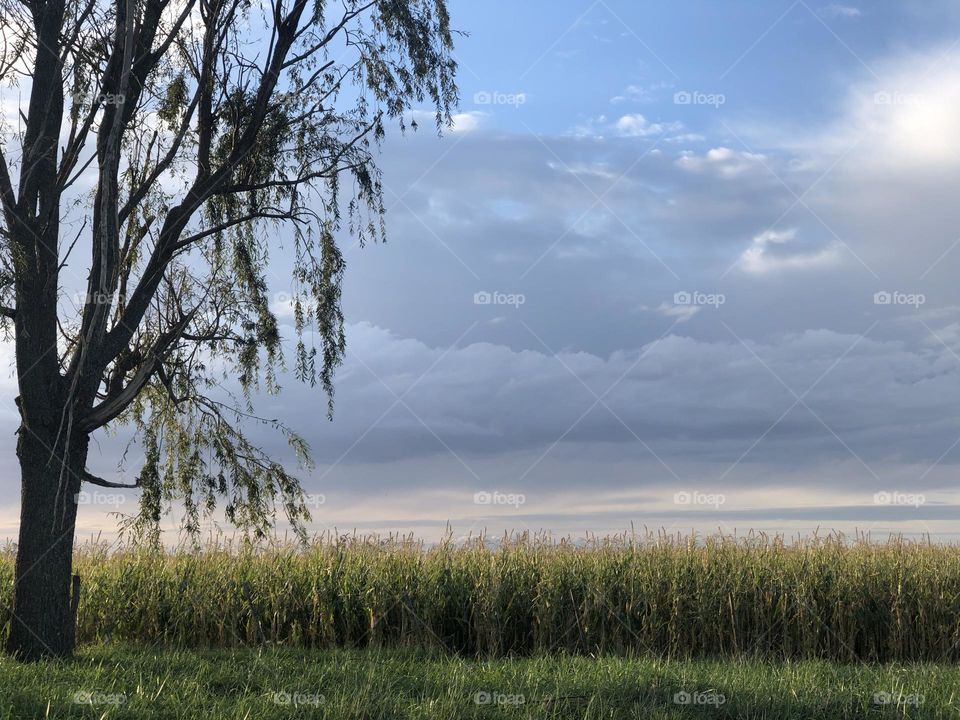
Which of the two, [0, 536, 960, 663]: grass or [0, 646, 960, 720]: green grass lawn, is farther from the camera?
[0, 536, 960, 663]: grass

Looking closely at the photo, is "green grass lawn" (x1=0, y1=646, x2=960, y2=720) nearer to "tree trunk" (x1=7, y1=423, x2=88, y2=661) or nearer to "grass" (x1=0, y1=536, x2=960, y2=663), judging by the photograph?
"tree trunk" (x1=7, y1=423, x2=88, y2=661)

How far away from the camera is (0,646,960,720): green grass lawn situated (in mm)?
7254

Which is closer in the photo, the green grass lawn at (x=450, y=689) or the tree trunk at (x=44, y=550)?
the green grass lawn at (x=450, y=689)

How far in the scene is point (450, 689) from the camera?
7801 mm

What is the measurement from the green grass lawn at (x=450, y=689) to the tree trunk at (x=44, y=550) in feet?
1.16

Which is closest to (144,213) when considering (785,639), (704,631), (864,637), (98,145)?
(98,145)

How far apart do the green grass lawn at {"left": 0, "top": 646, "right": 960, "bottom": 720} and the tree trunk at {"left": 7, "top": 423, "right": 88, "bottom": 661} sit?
35 cm

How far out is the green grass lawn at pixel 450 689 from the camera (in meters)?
7.25

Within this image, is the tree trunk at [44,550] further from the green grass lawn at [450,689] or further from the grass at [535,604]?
the grass at [535,604]

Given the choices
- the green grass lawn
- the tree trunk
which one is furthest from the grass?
the tree trunk

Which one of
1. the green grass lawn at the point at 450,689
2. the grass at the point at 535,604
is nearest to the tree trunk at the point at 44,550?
the green grass lawn at the point at 450,689

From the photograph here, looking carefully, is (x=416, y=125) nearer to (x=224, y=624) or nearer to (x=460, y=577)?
(x=460, y=577)

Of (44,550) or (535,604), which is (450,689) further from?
(44,550)

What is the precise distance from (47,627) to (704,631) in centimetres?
827
